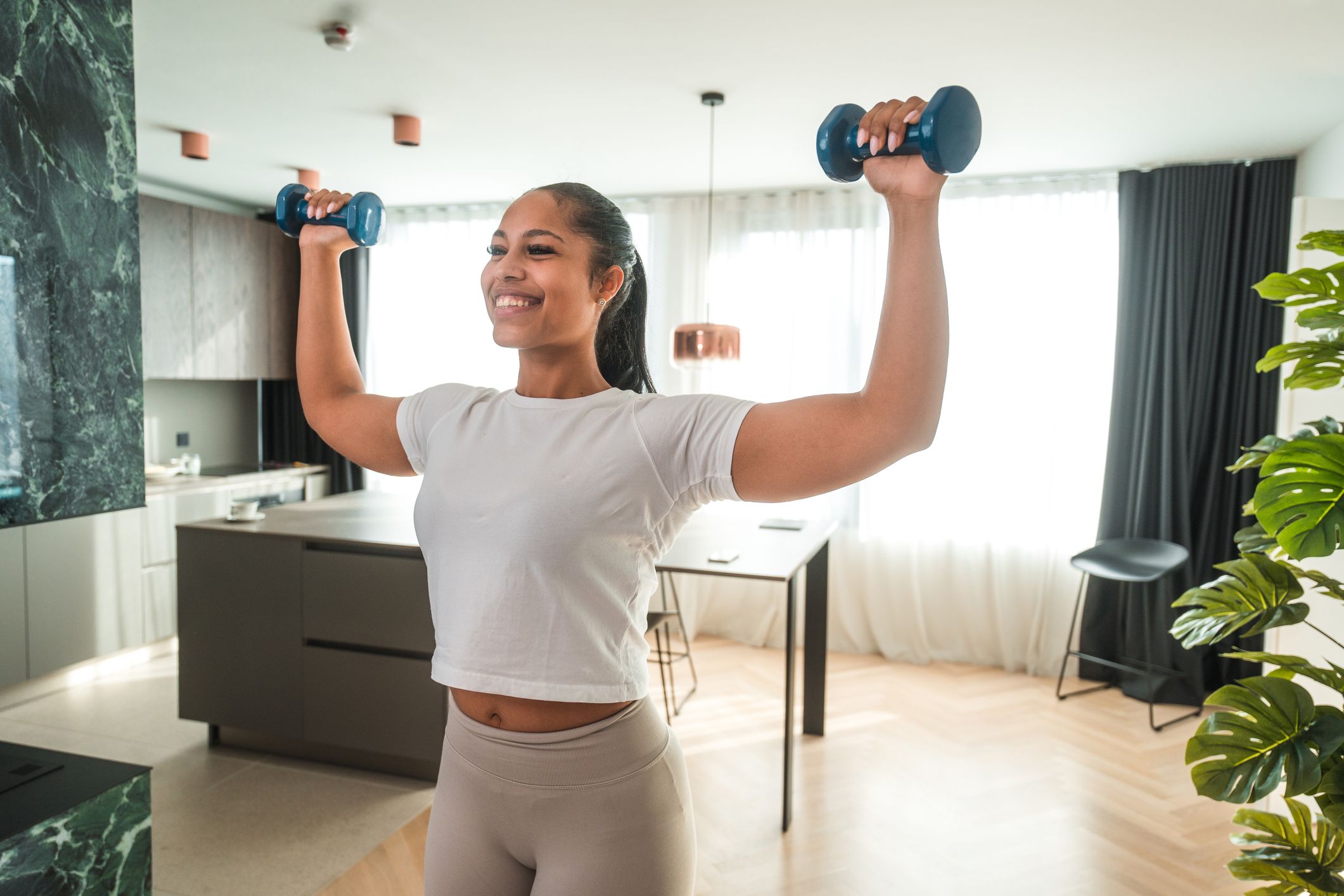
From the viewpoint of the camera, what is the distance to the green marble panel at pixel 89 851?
1521mm

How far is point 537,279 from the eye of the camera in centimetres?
102

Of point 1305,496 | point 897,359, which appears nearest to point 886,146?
point 897,359

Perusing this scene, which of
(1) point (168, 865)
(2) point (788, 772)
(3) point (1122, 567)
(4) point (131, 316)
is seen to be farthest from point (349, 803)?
(3) point (1122, 567)

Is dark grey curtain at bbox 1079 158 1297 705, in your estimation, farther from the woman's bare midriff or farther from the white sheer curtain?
the woman's bare midriff

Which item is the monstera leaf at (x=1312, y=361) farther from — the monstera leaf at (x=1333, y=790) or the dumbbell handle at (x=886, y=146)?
the dumbbell handle at (x=886, y=146)

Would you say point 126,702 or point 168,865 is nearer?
point 168,865

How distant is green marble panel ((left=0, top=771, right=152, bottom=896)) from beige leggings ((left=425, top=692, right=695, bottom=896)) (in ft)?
3.24

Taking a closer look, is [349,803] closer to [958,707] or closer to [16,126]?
[16,126]

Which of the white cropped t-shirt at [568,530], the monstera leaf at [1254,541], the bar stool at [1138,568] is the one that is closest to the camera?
the white cropped t-shirt at [568,530]

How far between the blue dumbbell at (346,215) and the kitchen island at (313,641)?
5.89 feet

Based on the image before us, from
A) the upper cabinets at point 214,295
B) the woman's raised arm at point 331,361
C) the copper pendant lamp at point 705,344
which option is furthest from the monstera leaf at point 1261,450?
the upper cabinets at point 214,295

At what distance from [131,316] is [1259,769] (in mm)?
2284

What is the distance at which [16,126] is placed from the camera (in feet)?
4.89

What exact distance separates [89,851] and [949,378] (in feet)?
13.1
